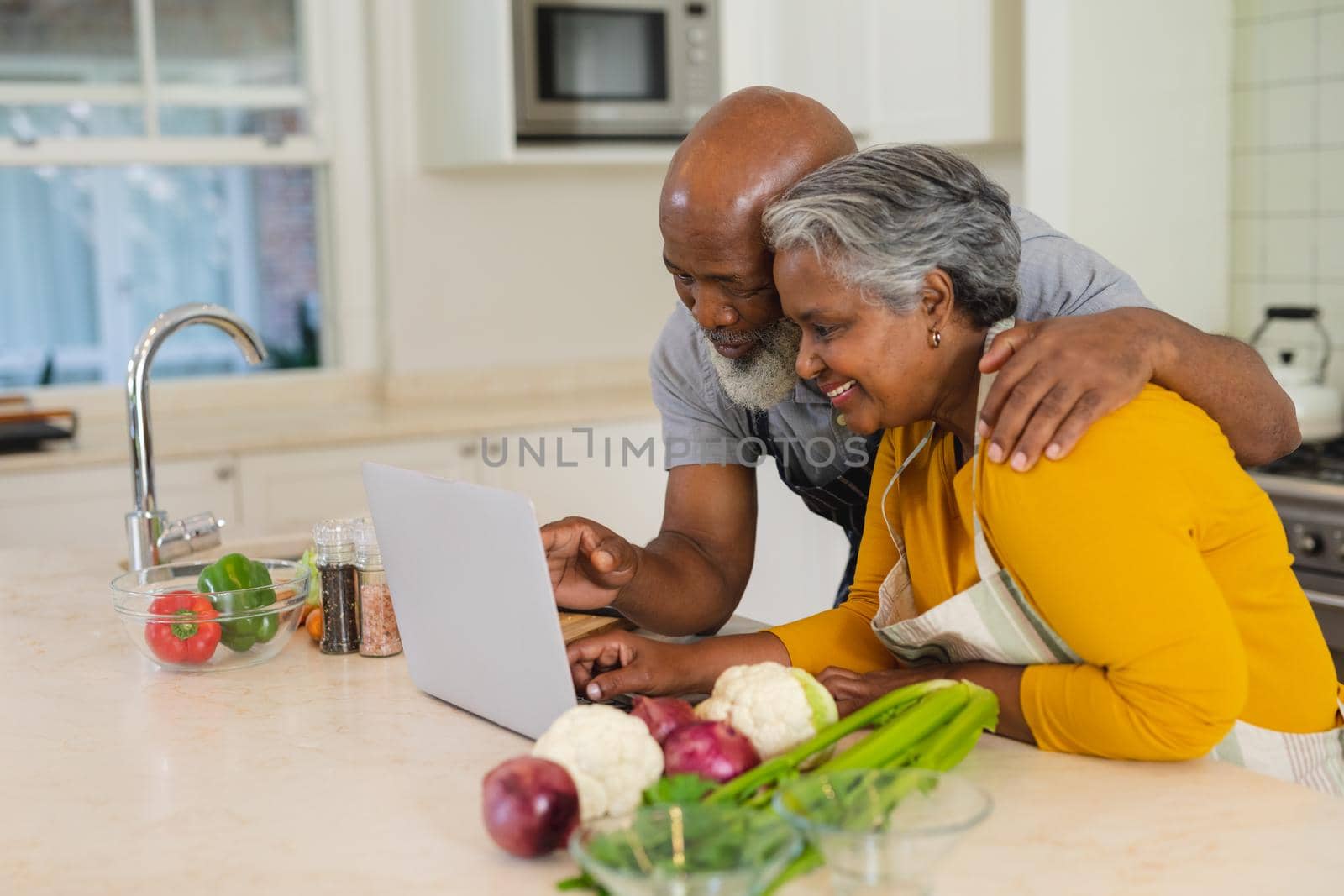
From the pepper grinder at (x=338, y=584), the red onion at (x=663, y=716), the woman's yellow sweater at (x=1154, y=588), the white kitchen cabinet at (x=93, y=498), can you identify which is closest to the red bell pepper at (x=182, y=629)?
the pepper grinder at (x=338, y=584)

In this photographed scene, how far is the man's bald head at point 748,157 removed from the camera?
1703mm

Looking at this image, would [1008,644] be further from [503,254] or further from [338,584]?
[503,254]

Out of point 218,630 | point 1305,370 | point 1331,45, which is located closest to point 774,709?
point 218,630

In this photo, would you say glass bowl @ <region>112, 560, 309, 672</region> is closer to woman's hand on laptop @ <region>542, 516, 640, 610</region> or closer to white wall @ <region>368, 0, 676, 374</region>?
woman's hand on laptop @ <region>542, 516, 640, 610</region>

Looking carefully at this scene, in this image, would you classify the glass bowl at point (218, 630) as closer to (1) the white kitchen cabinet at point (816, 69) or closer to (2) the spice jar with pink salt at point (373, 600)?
(2) the spice jar with pink salt at point (373, 600)

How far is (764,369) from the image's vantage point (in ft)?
6.19

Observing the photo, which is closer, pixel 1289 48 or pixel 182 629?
pixel 182 629

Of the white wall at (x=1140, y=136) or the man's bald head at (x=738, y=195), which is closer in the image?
the man's bald head at (x=738, y=195)

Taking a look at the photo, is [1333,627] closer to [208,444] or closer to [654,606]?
[654,606]

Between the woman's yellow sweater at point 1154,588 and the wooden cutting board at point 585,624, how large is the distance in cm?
51

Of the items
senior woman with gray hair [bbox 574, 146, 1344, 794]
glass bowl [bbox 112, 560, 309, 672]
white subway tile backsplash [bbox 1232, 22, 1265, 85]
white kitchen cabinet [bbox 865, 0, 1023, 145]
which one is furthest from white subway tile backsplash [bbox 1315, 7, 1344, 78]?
glass bowl [bbox 112, 560, 309, 672]

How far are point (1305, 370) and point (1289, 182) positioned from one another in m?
0.48

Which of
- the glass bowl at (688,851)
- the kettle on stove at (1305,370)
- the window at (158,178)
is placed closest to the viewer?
the glass bowl at (688,851)

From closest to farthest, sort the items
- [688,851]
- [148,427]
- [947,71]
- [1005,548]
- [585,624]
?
[688,851], [1005,548], [585,624], [148,427], [947,71]
